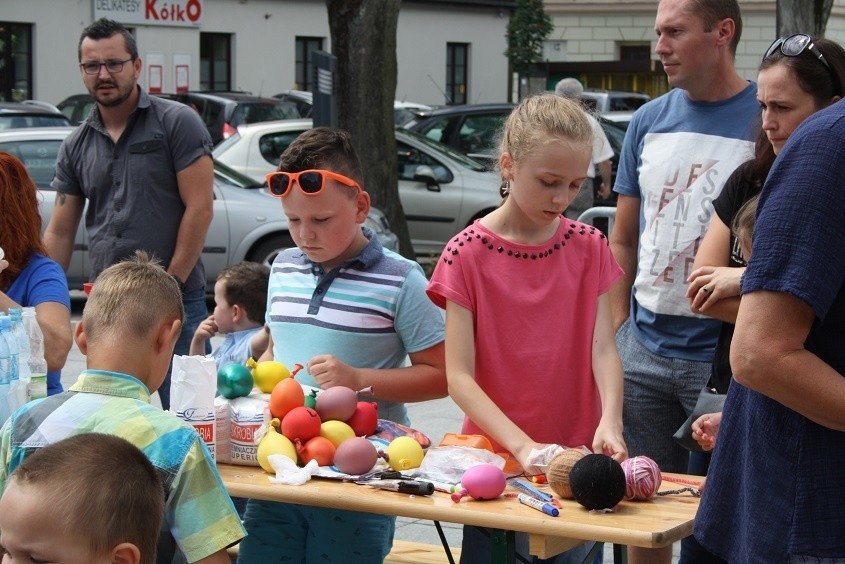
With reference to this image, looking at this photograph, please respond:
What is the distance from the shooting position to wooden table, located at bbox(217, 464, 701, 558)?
2795 mm

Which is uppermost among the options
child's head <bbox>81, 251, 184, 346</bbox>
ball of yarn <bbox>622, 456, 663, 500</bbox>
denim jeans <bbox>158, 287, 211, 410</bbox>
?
child's head <bbox>81, 251, 184, 346</bbox>

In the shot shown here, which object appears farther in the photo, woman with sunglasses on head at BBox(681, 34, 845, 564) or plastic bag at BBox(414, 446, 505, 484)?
plastic bag at BBox(414, 446, 505, 484)

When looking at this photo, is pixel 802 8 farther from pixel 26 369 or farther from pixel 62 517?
pixel 62 517

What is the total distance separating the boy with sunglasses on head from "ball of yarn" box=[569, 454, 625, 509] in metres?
0.81

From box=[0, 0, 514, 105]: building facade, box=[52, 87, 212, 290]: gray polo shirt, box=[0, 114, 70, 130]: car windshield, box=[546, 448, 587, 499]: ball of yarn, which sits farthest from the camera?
box=[0, 0, 514, 105]: building facade

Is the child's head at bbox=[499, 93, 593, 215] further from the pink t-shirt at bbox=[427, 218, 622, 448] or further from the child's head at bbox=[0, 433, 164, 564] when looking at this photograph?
the child's head at bbox=[0, 433, 164, 564]

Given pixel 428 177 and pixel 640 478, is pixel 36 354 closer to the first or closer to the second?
pixel 640 478

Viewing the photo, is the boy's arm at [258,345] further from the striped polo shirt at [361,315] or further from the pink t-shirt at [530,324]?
the pink t-shirt at [530,324]

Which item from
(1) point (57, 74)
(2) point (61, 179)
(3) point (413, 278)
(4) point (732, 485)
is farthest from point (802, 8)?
(1) point (57, 74)

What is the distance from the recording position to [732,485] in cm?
247

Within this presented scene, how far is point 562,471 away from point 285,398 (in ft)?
2.66

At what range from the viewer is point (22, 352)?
3561 mm

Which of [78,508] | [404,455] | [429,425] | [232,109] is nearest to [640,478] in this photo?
[404,455]

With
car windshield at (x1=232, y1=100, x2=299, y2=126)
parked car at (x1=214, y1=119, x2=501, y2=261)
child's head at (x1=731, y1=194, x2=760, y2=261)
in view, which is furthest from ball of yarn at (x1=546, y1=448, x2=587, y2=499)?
car windshield at (x1=232, y1=100, x2=299, y2=126)
